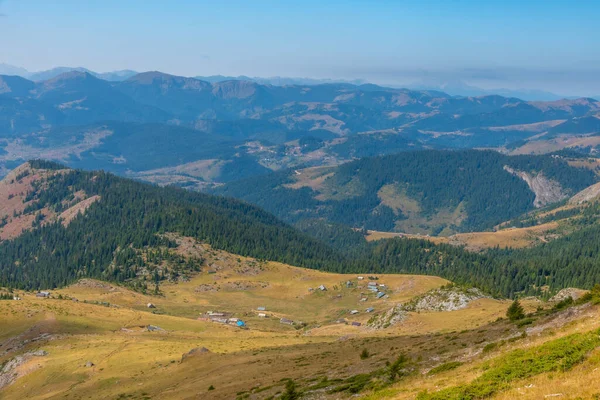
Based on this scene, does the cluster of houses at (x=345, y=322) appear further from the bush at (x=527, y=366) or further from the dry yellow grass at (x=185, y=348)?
the bush at (x=527, y=366)

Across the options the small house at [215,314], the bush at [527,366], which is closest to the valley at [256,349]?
the bush at [527,366]

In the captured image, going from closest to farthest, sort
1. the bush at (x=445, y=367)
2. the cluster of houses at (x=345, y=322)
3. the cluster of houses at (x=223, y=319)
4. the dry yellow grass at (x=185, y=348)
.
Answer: the bush at (x=445, y=367), the dry yellow grass at (x=185, y=348), the cluster of houses at (x=345, y=322), the cluster of houses at (x=223, y=319)

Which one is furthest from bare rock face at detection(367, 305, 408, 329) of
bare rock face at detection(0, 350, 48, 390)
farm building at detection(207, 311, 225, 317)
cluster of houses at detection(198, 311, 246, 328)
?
bare rock face at detection(0, 350, 48, 390)

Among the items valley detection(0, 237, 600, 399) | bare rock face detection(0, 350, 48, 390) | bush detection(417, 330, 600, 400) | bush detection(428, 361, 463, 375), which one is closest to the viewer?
bush detection(417, 330, 600, 400)

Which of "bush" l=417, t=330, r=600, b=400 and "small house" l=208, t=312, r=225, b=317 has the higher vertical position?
"bush" l=417, t=330, r=600, b=400

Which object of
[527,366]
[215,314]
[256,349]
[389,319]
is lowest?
[215,314]

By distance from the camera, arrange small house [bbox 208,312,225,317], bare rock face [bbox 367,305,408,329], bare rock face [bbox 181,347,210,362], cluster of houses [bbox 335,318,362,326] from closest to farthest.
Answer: bare rock face [bbox 181,347,210,362] → bare rock face [bbox 367,305,408,329] → cluster of houses [bbox 335,318,362,326] → small house [bbox 208,312,225,317]

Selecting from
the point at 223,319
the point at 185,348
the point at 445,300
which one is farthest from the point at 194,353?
the point at 223,319

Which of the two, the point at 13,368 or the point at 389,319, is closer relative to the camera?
the point at 13,368

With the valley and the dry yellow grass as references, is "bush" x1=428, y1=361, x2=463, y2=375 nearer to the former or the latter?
the valley

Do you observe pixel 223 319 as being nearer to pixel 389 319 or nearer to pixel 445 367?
pixel 389 319

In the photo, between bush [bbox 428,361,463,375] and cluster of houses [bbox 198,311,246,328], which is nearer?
bush [bbox 428,361,463,375]
